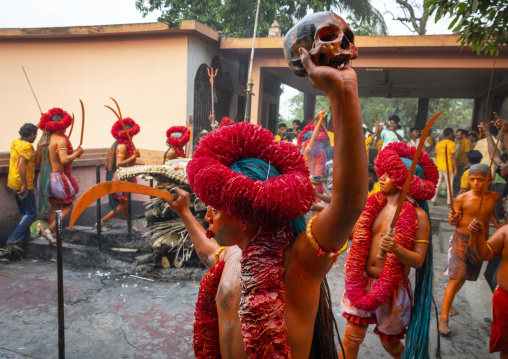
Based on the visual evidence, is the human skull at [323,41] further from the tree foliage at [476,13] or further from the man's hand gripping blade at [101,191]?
the tree foliage at [476,13]

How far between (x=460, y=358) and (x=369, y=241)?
1.73 metres

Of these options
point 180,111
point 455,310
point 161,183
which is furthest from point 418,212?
point 180,111

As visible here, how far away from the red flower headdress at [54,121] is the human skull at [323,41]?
240 inches

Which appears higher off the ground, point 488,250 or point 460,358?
point 488,250

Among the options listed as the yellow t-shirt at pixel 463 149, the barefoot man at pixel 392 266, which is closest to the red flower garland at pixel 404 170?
the barefoot man at pixel 392 266

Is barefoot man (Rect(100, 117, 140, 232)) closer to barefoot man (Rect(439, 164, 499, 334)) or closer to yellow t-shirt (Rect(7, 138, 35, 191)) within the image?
yellow t-shirt (Rect(7, 138, 35, 191))

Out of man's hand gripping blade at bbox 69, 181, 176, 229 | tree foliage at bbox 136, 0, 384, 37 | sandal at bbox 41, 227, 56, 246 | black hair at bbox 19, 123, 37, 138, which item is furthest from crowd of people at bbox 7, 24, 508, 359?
tree foliage at bbox 136, 0, 384, 37

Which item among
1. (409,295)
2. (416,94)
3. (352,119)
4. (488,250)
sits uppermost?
(416,94)

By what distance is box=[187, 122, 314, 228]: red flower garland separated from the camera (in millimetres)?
1255

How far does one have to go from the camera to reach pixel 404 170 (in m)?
2.88

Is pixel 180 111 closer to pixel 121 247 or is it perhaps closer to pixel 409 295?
pixel 121 247

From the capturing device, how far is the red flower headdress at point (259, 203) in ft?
4.14

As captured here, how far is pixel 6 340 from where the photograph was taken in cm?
364

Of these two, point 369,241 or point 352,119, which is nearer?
point 352,119
